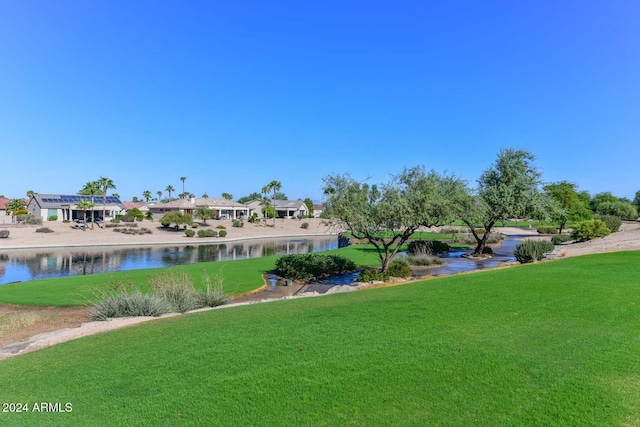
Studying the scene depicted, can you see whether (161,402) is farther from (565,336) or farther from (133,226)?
(133,226)

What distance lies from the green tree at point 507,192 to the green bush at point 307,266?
10.1 m

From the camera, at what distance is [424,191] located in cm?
1894

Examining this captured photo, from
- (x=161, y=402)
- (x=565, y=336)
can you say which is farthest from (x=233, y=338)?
(x=565, y=336)

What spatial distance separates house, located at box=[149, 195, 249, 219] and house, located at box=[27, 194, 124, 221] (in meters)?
13.0

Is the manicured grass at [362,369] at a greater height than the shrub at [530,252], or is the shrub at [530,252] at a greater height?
the shrub at [530,252]

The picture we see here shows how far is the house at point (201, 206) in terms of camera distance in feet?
289

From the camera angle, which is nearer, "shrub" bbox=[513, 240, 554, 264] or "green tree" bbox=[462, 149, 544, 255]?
"shrub" bbox=[513, 240, 554, 264]

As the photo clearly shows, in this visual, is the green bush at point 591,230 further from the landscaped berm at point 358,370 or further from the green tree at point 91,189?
the green tree at point 91,189

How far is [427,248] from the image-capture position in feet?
98.8

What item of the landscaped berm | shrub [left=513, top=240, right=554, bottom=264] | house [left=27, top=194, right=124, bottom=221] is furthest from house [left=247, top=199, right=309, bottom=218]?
the landscaped berm

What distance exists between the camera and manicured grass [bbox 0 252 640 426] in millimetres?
4008

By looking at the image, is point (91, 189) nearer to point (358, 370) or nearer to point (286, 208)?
point (286, 208)

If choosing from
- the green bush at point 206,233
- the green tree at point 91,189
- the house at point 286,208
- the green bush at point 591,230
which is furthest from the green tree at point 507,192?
the house at point 286,208

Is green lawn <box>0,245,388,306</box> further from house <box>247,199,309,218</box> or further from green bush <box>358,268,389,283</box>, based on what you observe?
house <box>247,199,309,218</box>
